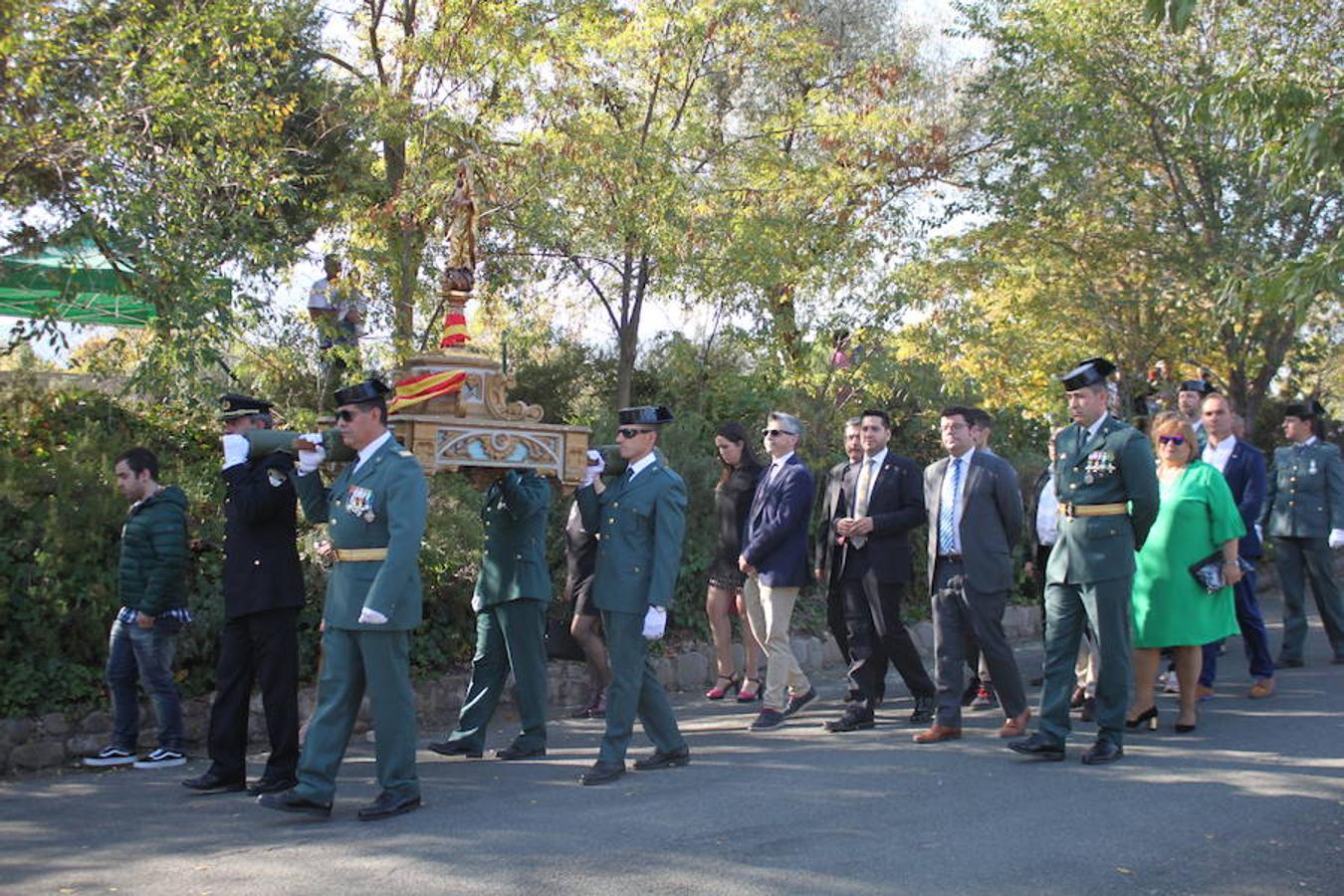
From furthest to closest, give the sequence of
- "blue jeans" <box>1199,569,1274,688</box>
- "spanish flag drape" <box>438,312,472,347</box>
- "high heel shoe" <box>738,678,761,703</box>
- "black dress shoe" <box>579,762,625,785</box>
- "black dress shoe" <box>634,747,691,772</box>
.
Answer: "high heel shoe" <box>738,678,761,703</box> < "blue jeans" <box>1199,569,1274,688</box> < "spanish flag drape" <box>438,312,472,347</box> < "black dress shoe" <box>634,747,691,772</box> < "black dress shoe" <box>579,762,625,785</box>

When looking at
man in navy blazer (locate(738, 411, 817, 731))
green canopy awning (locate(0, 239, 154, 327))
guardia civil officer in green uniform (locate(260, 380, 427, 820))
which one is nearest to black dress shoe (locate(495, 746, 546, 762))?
guardia civil officer in green uniform (locate(260, 380, 427, 820))

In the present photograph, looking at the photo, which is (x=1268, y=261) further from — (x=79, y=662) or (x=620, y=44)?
(x=79, y=662)

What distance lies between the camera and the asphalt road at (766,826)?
5.26 meters

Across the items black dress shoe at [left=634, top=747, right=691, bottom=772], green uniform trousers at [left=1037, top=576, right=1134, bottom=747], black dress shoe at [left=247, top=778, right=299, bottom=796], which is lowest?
black dress shoe at [left=247, top=778, right=299, bottom=796]

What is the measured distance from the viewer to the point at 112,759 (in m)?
7.96

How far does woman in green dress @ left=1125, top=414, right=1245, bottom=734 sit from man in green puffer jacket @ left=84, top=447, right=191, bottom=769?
5647mm

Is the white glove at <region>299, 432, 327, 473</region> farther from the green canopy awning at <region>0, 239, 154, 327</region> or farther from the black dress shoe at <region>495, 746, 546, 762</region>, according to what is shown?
the green canopy awning at <region>0, 239, 154, 327</region>

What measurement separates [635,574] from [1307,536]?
605 centimetres

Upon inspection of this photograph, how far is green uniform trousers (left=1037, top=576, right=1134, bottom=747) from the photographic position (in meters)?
7.29

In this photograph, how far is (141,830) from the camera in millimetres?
6254

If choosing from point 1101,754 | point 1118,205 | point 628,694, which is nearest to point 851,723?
point 1101,754

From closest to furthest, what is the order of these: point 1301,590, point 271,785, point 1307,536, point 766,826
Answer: point 766,826 < point 271,785 < point 1307,536 < point 1301,590

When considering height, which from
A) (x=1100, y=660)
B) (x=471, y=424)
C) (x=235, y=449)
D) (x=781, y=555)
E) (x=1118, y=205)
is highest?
(x=1118, y=205)

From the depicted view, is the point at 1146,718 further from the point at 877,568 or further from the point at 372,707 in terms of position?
the point at 372,707
